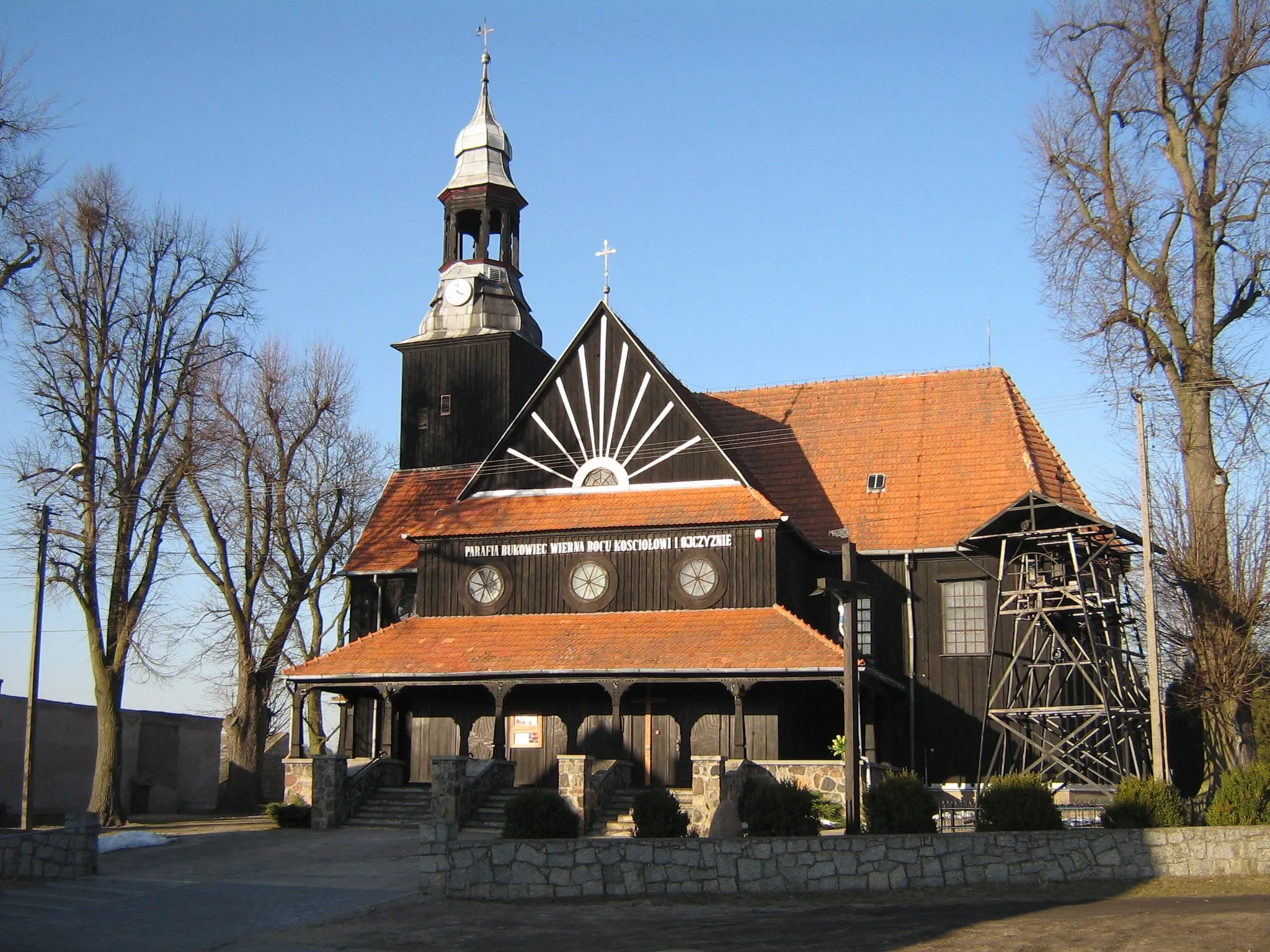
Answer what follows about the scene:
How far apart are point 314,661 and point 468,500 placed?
17.8 ft

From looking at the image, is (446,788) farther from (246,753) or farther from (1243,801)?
(1243,801)

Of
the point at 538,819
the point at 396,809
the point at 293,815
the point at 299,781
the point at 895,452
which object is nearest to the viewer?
the point at 538,819

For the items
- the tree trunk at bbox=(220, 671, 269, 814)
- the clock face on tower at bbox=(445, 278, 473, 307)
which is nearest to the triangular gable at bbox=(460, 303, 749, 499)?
the clock face on tower at bbox=(445, 278, 473, 307)

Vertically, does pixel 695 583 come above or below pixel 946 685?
above

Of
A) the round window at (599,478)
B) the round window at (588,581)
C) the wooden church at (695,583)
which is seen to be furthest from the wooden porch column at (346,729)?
the round window at (599,478)

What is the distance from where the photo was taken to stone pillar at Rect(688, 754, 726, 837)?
25.1 m

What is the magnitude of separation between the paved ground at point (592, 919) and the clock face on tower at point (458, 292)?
21089mm

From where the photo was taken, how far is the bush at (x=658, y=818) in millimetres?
19609

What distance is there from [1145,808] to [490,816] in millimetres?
12583

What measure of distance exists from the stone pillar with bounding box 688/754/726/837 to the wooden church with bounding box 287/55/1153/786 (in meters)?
2.41

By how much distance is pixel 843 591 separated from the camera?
20297 mm

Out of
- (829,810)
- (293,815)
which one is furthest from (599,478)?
(829,810)

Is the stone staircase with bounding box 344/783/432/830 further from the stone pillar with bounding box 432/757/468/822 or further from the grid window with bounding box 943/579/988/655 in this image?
the grid window with bounding box 943/579/988/655

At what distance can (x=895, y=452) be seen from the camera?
1378 inches
